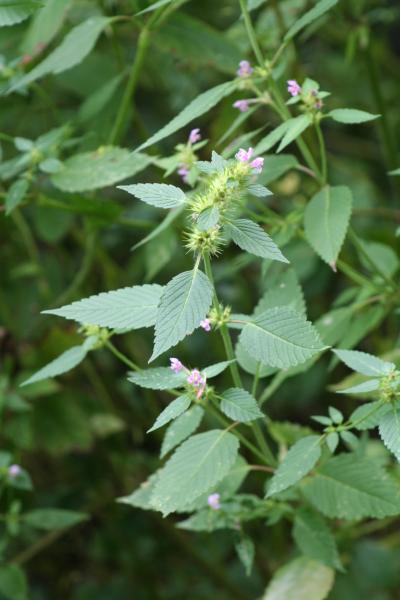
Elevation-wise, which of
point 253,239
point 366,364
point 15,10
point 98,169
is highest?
point 15,10

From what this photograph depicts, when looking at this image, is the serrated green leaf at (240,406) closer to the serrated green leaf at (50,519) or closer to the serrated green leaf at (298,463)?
the serrated green leaf at (298,463)

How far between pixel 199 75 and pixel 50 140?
930 millimetres

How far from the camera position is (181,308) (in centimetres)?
102

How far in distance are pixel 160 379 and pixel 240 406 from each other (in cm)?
11

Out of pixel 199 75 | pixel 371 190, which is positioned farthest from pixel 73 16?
pixel 371 190

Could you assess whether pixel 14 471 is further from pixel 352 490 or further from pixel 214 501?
pixel 352 490

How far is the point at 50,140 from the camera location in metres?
1.62

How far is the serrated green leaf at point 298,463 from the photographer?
45.1 inches

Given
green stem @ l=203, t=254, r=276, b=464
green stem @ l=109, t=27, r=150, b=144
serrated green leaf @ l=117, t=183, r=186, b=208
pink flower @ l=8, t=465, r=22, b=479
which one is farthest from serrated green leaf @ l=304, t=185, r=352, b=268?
pink flower @ l=8, t=465, r=22, b=479

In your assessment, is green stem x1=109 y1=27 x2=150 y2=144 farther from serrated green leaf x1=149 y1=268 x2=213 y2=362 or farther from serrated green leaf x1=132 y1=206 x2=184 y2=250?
serrated green leaf x1=149 y1=268 x2=213 y2=362

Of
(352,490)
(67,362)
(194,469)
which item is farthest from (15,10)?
(352,490)

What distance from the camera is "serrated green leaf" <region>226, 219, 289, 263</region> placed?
3.35ft

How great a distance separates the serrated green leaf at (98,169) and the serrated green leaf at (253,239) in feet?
1.84

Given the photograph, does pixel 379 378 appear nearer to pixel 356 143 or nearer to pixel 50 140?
pixel 50 140
